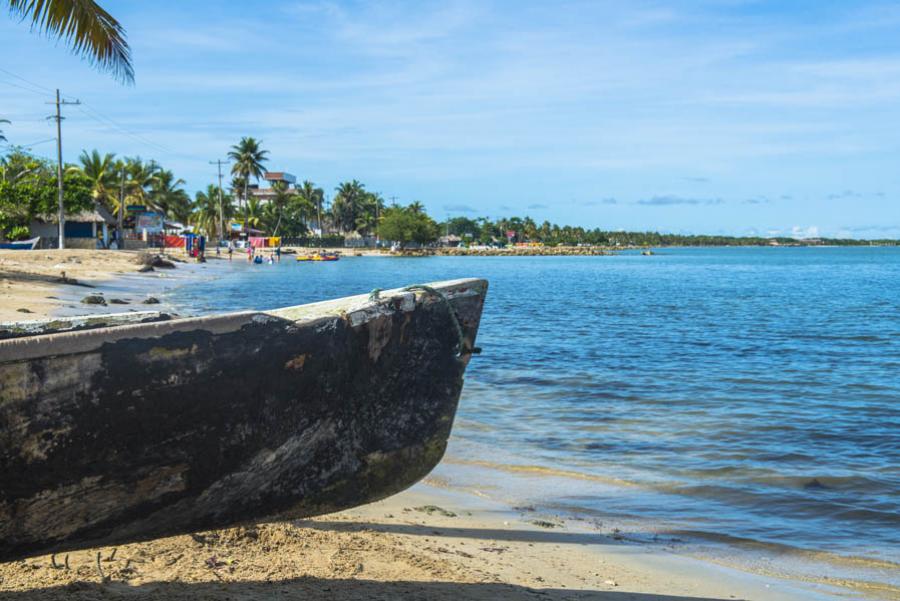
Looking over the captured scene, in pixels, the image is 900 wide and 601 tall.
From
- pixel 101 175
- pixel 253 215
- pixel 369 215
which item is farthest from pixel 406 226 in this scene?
pixel 101 175

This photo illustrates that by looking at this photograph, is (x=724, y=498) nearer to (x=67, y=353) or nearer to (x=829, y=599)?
(x=829, y=599)

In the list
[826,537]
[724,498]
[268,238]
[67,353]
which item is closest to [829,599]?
[826,537]

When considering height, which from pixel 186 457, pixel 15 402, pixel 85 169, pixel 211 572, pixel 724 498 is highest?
pixel 85 169

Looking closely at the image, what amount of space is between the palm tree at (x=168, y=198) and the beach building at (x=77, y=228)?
1282 centimetres

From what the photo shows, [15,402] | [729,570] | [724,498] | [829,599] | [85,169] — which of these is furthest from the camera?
[85,169]

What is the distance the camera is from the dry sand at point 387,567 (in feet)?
11.1

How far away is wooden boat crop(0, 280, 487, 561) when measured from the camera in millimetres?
2842

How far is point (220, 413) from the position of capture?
3.28 metres

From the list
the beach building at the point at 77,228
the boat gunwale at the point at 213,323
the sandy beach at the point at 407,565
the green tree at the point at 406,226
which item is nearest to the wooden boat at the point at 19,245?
the beach building at the point at 77,228

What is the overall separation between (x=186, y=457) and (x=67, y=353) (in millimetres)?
678

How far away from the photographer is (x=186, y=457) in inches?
127

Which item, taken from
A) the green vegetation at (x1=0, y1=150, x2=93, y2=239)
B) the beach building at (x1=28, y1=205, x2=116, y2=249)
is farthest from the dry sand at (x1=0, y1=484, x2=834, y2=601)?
the beach building at (x1=28, y1=205, x2=116, y2=249)

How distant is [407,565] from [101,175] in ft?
196

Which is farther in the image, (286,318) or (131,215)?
(131,215)
